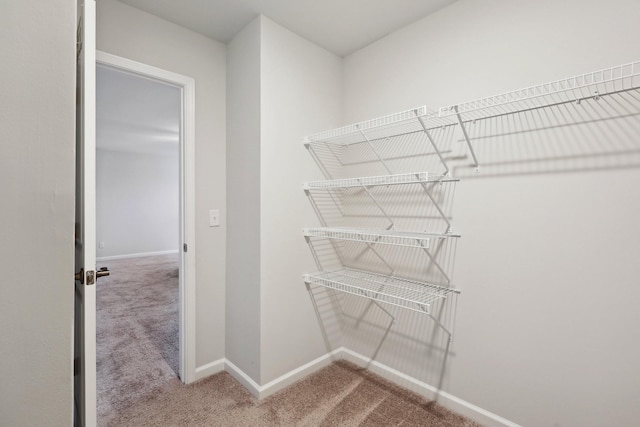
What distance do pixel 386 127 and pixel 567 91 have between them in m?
0.88

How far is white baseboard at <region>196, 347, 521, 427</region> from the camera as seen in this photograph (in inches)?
65.1

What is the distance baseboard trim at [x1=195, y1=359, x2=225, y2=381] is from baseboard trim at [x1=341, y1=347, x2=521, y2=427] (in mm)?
949

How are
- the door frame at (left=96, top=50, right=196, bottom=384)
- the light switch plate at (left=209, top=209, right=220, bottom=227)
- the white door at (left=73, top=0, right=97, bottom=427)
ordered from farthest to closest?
the light switch plate at (left=209, top=209, right=220, bottom=227), the door frame at (left=96, top=50, right=196, bottom=384), the white door at (left=73, top=0, right=97, bottom=427)

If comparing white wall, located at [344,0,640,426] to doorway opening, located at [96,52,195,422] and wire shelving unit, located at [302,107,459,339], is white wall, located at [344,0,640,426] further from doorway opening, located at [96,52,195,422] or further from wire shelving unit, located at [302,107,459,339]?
doorway opening, located at [96,52,195,422]

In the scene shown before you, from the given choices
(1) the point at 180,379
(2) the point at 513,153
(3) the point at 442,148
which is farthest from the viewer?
(1) the point at 180,379

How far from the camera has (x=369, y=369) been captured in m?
2.21

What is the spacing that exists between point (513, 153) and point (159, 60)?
7.12 feet

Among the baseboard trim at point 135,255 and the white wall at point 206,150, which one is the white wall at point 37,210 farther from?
the baseboard trim at point 135,255

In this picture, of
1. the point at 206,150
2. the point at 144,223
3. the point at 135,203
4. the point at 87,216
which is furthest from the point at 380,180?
the point at 144,223

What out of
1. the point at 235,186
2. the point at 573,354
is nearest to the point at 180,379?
the point at 235,186

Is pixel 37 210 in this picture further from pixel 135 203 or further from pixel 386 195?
pixel 135 203

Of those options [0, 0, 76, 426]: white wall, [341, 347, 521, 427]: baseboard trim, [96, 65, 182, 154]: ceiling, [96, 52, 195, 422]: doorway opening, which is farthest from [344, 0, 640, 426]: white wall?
[96, 65, 182, 154]: ceiling

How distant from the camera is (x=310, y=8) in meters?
1.82

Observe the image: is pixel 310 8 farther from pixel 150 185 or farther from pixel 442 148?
pixel 150 185
